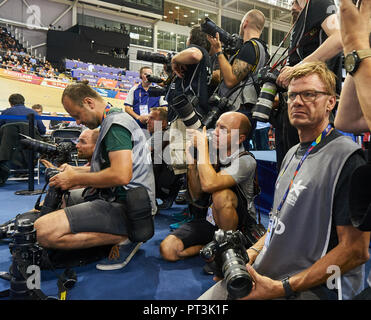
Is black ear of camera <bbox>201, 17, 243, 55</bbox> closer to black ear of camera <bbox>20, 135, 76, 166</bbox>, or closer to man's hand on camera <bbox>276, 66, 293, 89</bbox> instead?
man's hand on camera <bbox>276, 66, 293, 89</bbox>

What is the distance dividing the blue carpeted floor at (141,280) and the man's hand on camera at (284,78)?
1.14 m

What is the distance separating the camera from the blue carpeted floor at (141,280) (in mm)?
1462

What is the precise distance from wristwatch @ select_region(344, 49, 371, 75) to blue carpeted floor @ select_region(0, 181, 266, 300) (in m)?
1.27

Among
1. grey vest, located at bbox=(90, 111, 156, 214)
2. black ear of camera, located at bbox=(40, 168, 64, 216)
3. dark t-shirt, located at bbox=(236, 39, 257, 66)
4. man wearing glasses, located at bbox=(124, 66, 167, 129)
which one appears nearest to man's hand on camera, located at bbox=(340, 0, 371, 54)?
grey vest, located at bbox=(90, 111, 156, 214)

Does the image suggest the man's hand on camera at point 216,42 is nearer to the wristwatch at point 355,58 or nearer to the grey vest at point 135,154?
the grey vest at point 135,154

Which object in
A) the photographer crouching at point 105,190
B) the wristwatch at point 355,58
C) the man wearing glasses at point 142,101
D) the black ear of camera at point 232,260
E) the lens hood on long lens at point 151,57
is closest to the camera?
the wristwatch at point 355,58

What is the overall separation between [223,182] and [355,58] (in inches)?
47.0

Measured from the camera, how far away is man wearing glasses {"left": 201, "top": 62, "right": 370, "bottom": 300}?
0.84 metres

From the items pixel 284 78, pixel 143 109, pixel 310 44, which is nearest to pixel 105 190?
pixel 284 78

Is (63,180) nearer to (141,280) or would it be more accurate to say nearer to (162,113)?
(141,280)

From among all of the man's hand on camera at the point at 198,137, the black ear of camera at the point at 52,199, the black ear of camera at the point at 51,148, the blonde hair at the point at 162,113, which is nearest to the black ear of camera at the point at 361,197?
the man's hand on camera at the point at 198,137

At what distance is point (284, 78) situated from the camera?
1.37 m
